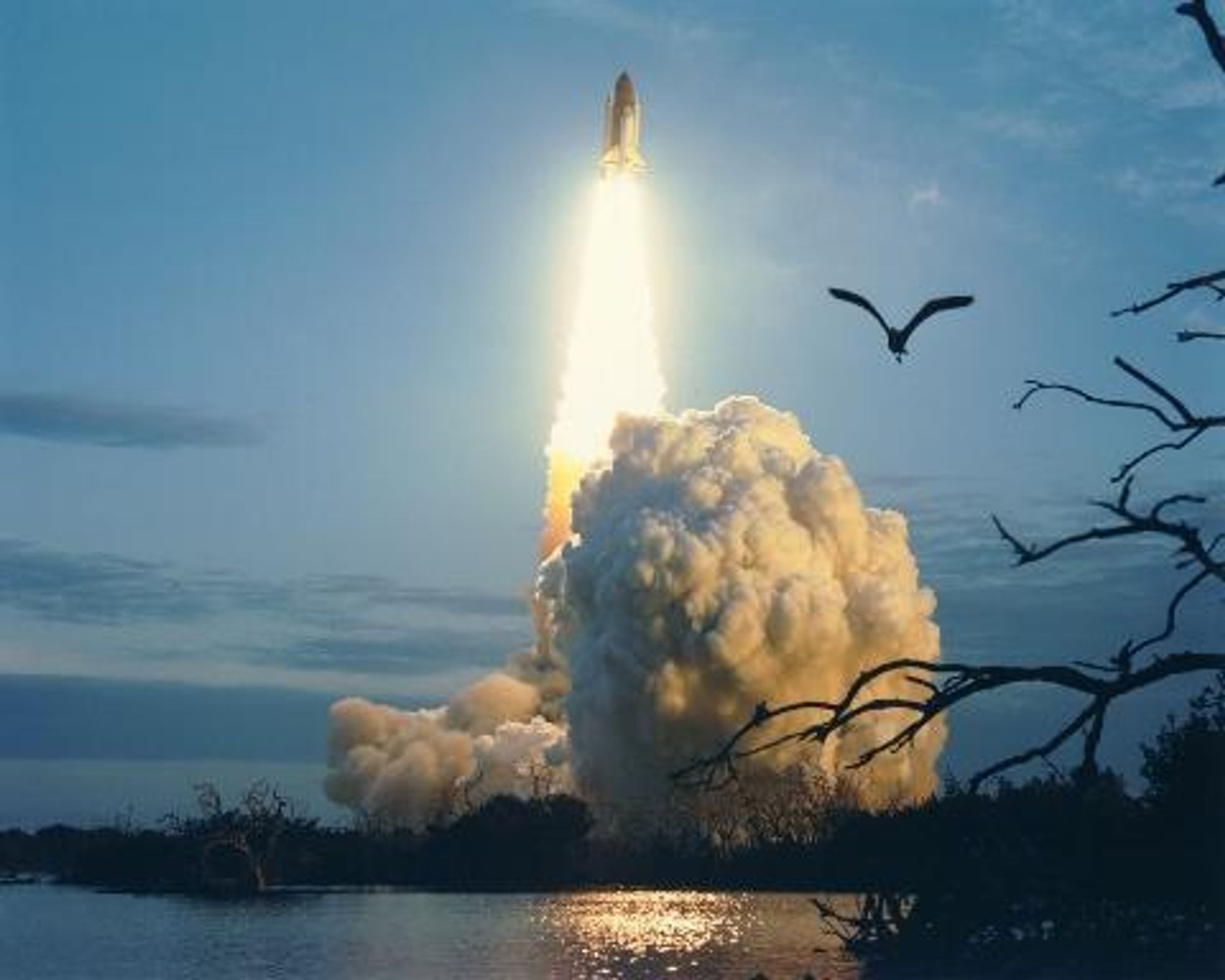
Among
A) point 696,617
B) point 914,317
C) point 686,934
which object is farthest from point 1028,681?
point 696,617

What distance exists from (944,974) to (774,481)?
63505 millimetres

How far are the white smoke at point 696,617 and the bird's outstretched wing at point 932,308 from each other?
3205 inches

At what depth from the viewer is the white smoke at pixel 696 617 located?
308ft

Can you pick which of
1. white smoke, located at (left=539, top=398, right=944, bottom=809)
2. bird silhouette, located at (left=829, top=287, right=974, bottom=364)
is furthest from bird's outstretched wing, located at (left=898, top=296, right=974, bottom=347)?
white smoke, located at (left=539, top=398, right=944, bottom=809)

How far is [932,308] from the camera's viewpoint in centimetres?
1063

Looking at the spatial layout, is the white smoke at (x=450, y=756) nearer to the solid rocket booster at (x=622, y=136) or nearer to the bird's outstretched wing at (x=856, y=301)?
the solid rocket booster at (x=622, y=136)

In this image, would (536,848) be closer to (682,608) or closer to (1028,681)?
(682,608)

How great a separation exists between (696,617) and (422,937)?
111 feet

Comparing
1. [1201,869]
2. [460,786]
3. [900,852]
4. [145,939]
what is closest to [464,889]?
[460,786]

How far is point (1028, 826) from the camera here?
42156mm

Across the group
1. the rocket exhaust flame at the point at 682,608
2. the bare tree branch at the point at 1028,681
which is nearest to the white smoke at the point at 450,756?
the rocket exhaust flame at the point at 682,608

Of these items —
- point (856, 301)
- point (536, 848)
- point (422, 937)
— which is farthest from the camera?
point (536, 848)

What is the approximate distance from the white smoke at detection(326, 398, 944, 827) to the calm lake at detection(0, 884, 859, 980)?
8029 millimetres

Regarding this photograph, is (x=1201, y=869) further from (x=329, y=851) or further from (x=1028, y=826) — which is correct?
(x=329, y=851)
